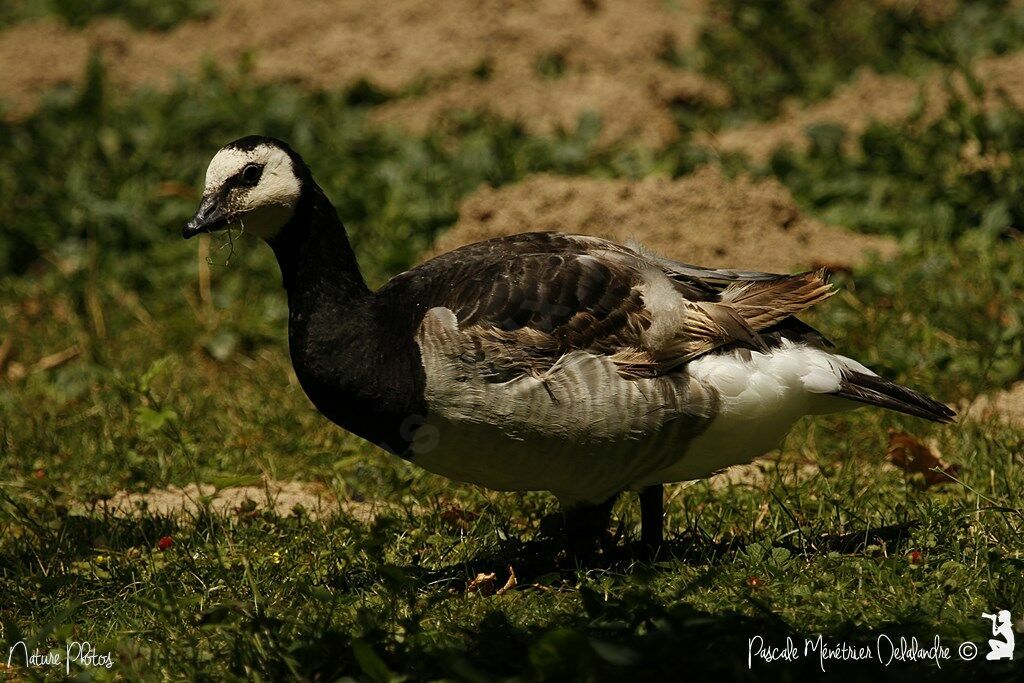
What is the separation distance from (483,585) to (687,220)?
3.12 m

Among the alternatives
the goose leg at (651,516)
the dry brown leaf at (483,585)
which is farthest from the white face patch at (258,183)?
the goose leg at (651,516)

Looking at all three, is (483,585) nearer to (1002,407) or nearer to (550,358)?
(550,358)

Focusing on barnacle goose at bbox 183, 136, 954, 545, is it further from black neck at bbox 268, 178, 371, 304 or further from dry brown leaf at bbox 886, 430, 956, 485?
dry brown leaf at bbox 886, 430, 956, 485

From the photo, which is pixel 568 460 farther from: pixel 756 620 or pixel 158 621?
pixel 158 621

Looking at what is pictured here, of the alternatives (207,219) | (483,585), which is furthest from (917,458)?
(207,219)

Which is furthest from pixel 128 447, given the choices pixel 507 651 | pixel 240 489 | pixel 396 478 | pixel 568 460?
pixel 507 651

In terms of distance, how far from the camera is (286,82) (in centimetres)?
938

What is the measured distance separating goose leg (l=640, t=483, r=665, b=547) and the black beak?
6.13 ft

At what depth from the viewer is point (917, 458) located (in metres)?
5.41

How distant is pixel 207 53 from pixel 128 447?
14.7 ft

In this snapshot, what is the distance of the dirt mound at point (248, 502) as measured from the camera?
532cm

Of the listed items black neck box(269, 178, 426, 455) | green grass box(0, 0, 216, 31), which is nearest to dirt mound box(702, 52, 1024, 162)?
black neck box(269, 178, 426, 455)

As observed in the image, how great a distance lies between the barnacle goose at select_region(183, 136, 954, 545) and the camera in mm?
4531

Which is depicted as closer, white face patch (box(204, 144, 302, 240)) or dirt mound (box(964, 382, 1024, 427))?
white face patch (box(204, 144, 302, 240))
